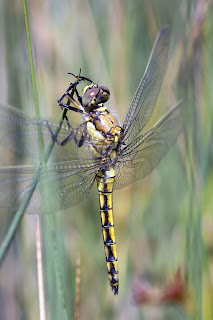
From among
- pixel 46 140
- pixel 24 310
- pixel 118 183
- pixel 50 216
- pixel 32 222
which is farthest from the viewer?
pixel 32 222

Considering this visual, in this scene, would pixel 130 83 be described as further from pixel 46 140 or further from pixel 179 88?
pixel 46 140

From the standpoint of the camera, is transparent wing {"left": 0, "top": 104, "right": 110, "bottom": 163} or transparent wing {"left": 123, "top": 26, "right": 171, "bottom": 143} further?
Answer: transparent wing {"left": 123, "top": 26, "right": 171, "bottom": 143}

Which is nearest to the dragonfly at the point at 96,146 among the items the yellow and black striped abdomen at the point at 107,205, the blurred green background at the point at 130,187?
the yellow and black striped abdomen at the point at 107,205

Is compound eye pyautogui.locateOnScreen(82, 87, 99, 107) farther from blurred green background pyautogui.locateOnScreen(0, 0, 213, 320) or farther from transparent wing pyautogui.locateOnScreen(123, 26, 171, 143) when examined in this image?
blurred green background pyautogui.locateOnScreen(0, 0, 213, 320)

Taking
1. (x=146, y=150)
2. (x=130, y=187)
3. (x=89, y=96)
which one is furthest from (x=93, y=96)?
(x=130, y=187)

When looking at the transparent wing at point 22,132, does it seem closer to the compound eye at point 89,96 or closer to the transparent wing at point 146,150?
the compound eye at point 89,96

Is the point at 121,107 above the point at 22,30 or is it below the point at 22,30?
below

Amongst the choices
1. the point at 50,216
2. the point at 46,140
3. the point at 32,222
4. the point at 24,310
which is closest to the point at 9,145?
the point at 46,140

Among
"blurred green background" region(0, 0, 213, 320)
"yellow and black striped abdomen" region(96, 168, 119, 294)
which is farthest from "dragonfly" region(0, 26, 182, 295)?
"blurred green background" region(0, 0, 213, 320)
